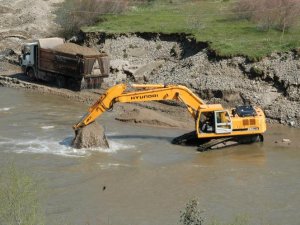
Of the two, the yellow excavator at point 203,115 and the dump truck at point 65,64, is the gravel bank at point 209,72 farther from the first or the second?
the yellow excavator at point 203,115

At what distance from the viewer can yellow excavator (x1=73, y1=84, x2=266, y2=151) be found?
25.6 metres

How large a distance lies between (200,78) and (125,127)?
21.6ft

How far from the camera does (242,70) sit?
34.1 metres

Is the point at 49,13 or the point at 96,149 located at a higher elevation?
the point at 49,13

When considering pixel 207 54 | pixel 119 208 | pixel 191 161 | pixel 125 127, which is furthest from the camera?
pixel 207 54

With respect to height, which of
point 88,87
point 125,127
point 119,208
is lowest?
point 119,208

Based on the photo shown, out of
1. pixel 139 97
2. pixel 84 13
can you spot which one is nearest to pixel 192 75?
pixel 139 97

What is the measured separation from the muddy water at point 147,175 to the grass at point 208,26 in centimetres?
730

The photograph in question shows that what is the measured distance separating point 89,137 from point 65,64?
42.9 feet

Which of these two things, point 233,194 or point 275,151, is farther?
point 275,151

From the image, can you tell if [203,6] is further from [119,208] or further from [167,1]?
[119,208]

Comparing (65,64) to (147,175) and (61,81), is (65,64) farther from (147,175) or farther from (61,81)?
(147,175)

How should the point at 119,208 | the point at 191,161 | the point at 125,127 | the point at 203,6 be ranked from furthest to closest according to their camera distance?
the point at 203,6 < the point at 125,127 < the point at 191,161 < the point at 119,208


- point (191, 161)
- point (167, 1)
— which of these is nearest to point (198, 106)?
point (191, 161)
